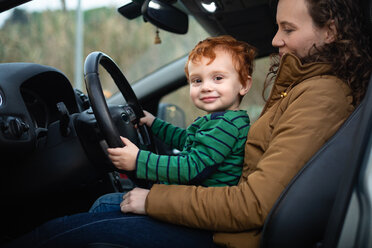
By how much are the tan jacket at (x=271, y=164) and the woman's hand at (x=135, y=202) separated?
0.05 m

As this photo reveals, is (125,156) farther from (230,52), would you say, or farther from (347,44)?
(347,44)

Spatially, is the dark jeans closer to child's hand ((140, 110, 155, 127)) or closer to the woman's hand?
the woman's hand

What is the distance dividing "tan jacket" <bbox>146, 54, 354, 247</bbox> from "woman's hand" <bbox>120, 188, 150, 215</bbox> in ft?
0.15

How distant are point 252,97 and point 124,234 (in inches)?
55.7

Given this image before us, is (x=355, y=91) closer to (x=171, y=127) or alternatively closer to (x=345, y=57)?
(x=345, y=57)

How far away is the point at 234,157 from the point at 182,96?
4.06 feet

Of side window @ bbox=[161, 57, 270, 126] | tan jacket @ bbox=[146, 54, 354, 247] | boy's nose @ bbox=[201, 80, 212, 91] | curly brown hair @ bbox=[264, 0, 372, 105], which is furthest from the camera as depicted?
side window @ bbox=[161, 57, 270, 126]

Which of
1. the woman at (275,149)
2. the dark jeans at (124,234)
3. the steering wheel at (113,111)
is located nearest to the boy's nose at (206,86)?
the woman at (275,149)

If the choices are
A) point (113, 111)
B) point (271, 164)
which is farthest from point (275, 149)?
point (113, 111)

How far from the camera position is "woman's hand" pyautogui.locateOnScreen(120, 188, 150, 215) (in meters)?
1.14

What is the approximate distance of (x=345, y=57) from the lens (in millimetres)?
1096

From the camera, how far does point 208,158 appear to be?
1129 millimetres

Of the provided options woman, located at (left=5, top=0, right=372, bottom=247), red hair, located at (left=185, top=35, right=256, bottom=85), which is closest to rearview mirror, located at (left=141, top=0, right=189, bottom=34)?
red hair, located at (left=185, top=35, right=256, bottom=85)

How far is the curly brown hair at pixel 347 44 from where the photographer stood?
1097 mm
